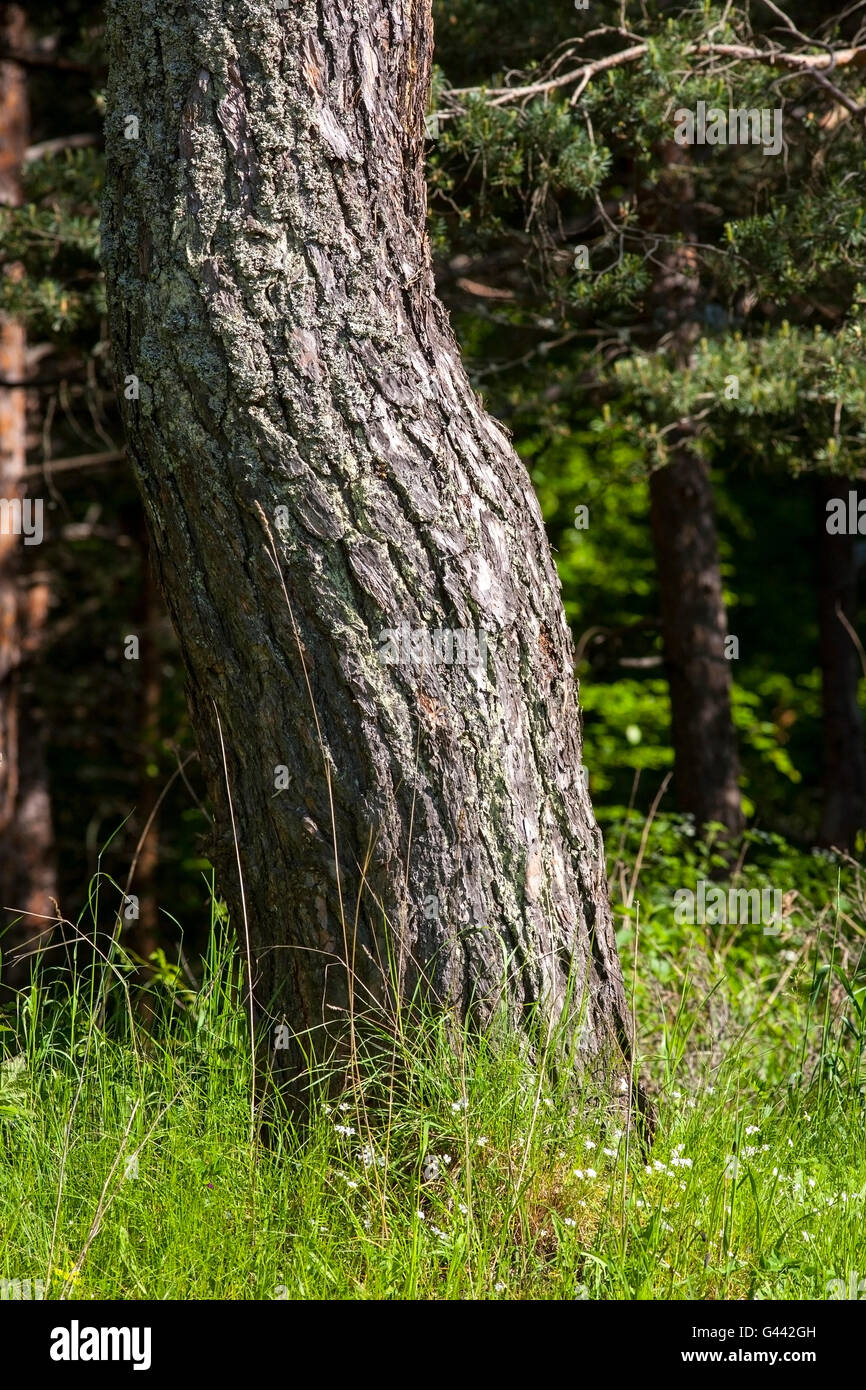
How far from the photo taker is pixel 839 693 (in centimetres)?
957

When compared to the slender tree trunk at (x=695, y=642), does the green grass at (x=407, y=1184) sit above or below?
below

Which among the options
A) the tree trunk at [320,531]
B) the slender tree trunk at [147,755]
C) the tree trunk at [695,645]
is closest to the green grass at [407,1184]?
the tree trunk at [320,531]

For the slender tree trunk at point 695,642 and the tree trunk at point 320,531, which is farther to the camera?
the slender tree trunk at point 695,642

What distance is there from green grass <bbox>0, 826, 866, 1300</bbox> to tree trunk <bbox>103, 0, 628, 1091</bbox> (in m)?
0.19

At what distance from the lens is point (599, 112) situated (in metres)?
5.23

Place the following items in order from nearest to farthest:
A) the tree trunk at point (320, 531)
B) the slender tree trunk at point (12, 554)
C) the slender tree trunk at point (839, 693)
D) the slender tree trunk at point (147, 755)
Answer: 1. the tree trunk at point (320, 531)
2. the slender tree trunk at point (12, 554)
3. the slender tree trunk at point (839, 693)
4. the slender tree trunk at point (147, 755)

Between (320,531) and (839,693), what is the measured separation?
7705 mm

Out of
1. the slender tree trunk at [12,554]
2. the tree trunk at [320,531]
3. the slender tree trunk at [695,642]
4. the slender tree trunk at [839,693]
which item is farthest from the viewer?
the slender tree trunk at [839,693]

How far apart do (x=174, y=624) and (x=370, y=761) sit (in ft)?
1.89

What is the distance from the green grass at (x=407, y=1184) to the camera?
2.35 metres

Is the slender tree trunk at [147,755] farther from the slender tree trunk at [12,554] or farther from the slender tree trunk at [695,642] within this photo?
the slender tree trunk at [695,642]

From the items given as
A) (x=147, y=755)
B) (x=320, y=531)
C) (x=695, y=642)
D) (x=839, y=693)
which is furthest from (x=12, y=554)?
(x=320, y=531)

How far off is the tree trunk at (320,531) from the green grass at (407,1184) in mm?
188

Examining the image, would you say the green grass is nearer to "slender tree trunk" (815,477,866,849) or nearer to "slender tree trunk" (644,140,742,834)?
"slender tree trunk" (644,140,742,834)
